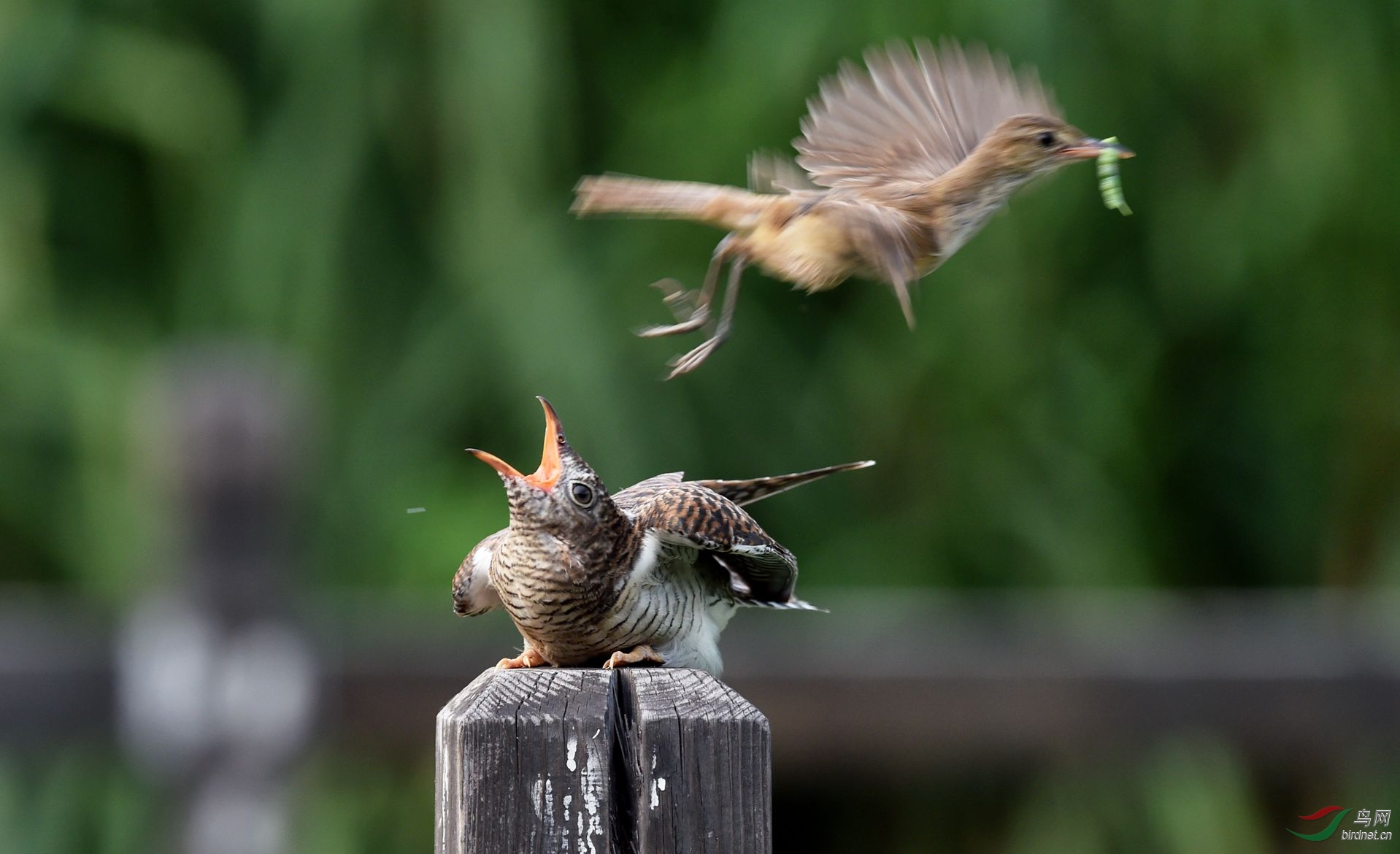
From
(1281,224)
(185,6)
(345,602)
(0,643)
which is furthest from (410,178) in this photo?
(1281,224)

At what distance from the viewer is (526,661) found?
2115mm

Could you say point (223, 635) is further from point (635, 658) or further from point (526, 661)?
point (635, 658)

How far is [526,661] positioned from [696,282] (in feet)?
7.84

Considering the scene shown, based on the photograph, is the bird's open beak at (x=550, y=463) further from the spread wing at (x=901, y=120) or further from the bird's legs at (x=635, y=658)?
the spread wing at (x=901, y=120)

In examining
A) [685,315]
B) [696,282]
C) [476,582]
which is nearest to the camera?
[685,315]

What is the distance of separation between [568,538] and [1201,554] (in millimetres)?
3303

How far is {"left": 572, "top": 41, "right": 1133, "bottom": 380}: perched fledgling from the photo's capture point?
4.90 feet

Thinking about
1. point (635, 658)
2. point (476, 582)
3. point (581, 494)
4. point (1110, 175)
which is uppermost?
point (1110, 175)

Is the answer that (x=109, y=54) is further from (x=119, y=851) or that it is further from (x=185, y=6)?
(x=119, y=851)

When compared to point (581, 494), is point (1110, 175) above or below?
above

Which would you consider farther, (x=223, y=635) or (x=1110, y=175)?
(x=223, y=635)

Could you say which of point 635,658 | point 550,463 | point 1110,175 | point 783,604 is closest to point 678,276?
point 783,604

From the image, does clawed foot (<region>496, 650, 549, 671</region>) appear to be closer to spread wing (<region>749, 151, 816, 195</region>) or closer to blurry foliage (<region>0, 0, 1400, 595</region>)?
spread wing (<region>749, 151, 816, 195</region>)

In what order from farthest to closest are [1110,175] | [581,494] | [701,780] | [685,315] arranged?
1. [581,494]
2. [685,315]
3. [1110,175]
4. [701,780]
